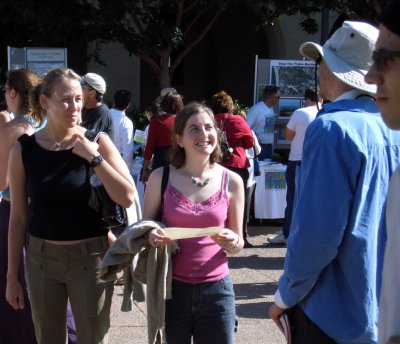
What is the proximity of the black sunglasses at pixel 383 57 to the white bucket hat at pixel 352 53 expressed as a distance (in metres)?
0.80

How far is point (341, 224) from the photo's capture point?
2561 mm

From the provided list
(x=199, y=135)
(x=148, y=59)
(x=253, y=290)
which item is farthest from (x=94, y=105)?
(x=148, y=59)

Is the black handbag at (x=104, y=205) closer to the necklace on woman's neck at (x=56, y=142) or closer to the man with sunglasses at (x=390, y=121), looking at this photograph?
the necklace on woman's neck at (x=56, y=142)

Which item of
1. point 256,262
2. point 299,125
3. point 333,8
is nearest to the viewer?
point 256,262

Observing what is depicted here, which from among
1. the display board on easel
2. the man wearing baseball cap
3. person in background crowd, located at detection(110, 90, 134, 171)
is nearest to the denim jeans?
the display board on easel

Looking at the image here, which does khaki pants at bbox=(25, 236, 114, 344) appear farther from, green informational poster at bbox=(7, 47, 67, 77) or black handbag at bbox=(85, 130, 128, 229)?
green informational poster at bbox=(7, 47, 67, 77)

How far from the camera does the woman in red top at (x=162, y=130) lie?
8117 millimetres

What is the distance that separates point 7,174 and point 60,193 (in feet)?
2.80

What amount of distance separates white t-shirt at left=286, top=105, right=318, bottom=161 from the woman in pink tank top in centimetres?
476

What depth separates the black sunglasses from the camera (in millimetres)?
1854

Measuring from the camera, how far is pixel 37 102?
3.98 metres

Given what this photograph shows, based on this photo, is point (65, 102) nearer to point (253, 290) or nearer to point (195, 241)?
point (195, 241)

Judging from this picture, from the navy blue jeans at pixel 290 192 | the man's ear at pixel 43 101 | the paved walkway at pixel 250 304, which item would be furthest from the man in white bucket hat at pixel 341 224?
the navy blue jeans at pixel 290 192

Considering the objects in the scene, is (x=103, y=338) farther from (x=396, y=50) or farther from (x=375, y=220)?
(x=396, y=50)
